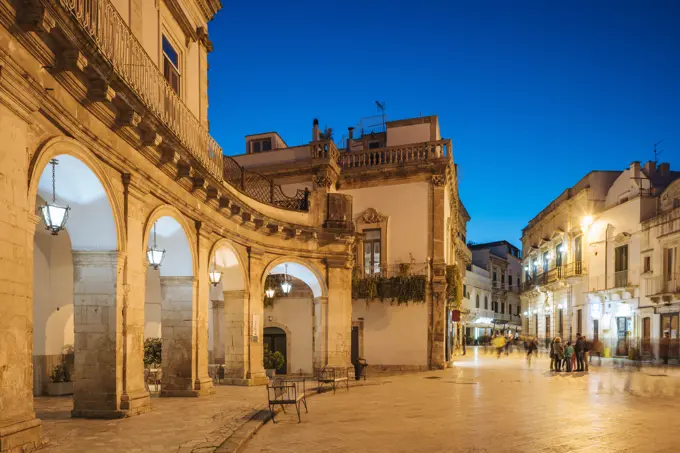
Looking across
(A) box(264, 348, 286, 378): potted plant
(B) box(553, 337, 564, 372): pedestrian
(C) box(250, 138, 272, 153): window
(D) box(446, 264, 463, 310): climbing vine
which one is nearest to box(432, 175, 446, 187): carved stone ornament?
(D) box(446, 264, 463, 310): climbing vine

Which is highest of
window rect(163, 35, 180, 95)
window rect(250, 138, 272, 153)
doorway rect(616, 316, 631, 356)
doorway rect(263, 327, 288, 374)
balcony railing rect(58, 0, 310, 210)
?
window rect(250, 138, 272, 153)

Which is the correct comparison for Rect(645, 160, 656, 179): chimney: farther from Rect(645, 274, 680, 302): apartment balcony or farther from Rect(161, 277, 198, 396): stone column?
Rect(161, 277, 198, 396): stone column

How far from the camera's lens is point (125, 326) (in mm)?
10023

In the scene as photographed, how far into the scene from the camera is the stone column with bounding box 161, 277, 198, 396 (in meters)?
13.1

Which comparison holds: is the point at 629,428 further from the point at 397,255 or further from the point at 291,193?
the point at 291,193

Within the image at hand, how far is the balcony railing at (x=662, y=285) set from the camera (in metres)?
26.8

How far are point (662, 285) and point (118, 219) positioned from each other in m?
25.9

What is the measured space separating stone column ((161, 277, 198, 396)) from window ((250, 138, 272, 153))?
17182 mm

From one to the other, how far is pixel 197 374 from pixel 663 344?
22329mm

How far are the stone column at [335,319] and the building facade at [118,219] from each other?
62mm

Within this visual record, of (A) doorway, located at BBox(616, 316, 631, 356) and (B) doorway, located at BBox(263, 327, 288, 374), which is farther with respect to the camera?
(A) doorway, located at BBox(616, 316, 631, 356)

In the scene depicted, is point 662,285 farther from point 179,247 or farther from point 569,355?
point 179,247

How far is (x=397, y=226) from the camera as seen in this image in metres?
25.1

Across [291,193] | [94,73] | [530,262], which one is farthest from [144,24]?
[530,262]
